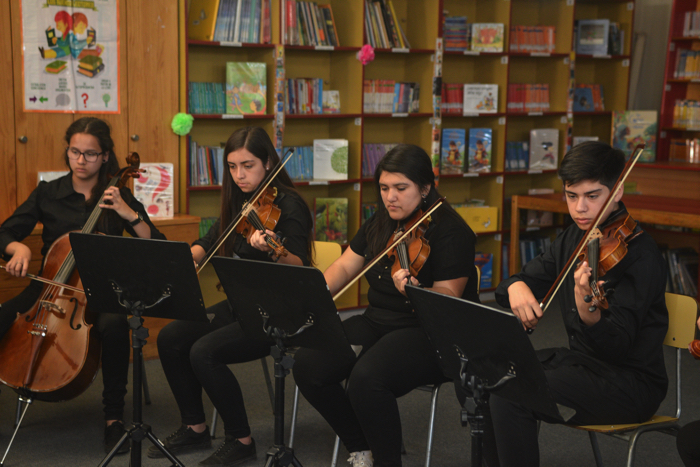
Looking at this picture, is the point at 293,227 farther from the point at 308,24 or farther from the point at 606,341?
the point at 308,24

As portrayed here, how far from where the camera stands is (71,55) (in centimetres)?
327

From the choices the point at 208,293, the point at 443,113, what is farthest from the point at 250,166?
the point at 443,113

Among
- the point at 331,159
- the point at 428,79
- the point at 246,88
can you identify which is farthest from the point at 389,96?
the point at 246,88

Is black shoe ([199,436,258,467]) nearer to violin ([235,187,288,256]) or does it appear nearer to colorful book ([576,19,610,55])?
violin ([235,187,288,256])

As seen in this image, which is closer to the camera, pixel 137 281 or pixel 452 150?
pixel 137 281

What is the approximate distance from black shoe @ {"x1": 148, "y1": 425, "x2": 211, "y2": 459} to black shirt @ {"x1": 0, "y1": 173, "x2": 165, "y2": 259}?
732 mm

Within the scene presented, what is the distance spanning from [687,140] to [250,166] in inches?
158

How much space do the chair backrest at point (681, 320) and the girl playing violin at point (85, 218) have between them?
1.77 meters

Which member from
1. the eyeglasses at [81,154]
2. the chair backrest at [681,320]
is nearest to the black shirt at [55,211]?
the eyeglasses at [81,154]

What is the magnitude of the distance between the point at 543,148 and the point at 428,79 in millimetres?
1107

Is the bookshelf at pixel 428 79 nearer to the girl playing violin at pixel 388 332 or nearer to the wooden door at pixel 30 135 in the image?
the wooden door at pixel 30 135

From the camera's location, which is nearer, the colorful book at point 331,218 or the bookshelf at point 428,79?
the bookshelf at point 428,79

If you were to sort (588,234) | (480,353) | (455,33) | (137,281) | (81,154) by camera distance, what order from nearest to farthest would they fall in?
(480,353) → (588,234) → (137,281) → (81,154) → (455,33)

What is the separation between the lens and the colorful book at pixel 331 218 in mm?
4219
